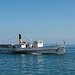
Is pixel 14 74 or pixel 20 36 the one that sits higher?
pixel 20 36

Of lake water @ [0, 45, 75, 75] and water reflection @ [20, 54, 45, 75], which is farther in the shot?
water reflection @ [20, 54, 45, 75]

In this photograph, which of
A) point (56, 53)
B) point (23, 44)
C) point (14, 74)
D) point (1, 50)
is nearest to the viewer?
point (14, 74)

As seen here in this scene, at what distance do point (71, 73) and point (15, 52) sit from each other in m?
66.5

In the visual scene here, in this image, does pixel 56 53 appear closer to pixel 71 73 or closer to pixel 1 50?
pixel 1 50

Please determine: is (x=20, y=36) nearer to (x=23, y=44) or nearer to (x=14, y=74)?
(x=23, y=44)

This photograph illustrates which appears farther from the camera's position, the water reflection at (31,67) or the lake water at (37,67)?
the water reflection at (31,67)

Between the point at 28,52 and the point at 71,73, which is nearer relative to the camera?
the point at 71,73

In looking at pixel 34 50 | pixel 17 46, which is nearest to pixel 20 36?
pixel 17 46

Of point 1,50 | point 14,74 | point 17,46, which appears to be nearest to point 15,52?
point 17,46

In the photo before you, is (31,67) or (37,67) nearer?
(31,67)

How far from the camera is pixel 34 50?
101 meters

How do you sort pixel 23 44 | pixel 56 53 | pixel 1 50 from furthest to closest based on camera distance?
pixel 1 50, pixel 23 44, pixel 56 53

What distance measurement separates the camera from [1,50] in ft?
385

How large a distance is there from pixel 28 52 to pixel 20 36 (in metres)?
18.2
